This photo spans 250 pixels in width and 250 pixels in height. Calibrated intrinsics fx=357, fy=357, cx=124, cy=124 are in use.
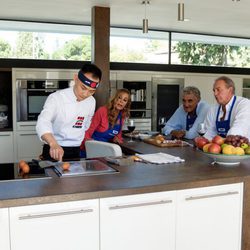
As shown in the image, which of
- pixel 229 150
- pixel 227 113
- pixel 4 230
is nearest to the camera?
pixel 4 230

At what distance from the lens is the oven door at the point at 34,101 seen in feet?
18.2

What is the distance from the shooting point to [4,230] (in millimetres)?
1598

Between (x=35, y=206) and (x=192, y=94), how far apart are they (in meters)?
2.63

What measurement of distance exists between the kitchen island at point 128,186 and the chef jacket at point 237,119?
0.47 meters

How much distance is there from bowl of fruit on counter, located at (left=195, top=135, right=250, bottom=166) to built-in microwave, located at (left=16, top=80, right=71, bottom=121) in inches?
147

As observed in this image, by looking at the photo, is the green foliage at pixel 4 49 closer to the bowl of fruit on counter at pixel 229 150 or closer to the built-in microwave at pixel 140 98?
the built-in microwave at pixel 140 98

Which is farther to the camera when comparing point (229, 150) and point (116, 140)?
point (116, 140)

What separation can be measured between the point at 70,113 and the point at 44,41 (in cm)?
378

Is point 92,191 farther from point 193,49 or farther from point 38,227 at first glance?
point 193,49

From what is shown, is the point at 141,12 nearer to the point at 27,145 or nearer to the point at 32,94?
the point at 32,94

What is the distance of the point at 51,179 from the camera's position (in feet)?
6.29

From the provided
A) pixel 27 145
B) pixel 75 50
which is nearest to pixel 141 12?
pixel 75 50

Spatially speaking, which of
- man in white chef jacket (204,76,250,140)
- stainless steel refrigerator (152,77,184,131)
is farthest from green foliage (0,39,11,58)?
man in white chef jacket (204,76,250,140)

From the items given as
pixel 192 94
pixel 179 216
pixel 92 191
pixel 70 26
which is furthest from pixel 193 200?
pixel 70 26
